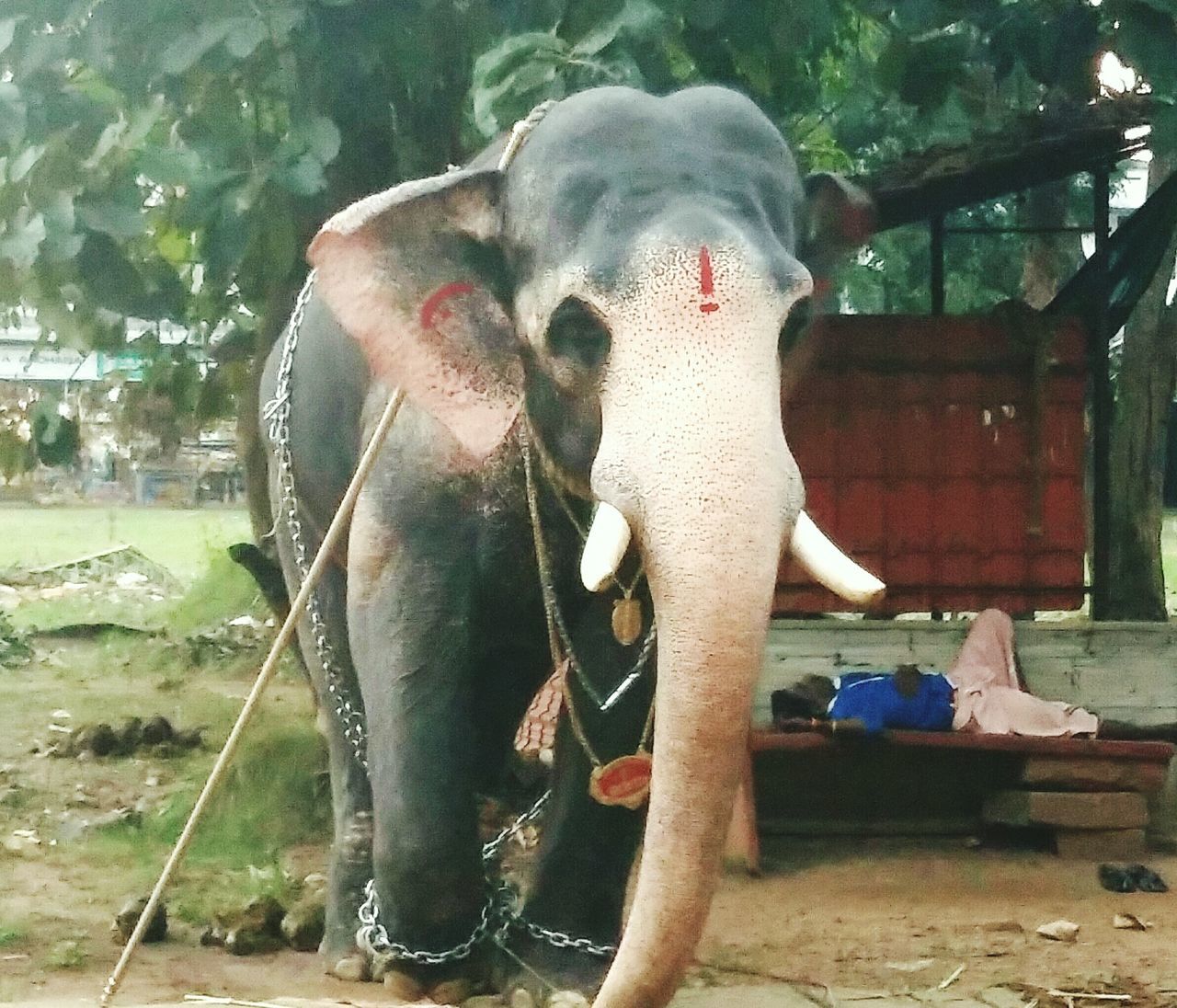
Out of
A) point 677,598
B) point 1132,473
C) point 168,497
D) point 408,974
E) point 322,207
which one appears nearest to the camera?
point 677,598

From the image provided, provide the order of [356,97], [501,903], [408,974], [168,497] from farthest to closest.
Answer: [168,497] → [356,97] → [501,903] → [408,974]

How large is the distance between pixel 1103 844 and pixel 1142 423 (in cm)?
334

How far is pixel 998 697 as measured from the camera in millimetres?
7102

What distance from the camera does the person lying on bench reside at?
22.4 ft

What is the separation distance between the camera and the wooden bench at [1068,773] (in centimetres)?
671

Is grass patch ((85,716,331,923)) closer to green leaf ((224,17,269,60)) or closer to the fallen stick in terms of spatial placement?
the fallen stick

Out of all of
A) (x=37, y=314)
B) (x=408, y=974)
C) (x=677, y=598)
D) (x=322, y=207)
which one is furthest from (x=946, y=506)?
(x=677, y=598)

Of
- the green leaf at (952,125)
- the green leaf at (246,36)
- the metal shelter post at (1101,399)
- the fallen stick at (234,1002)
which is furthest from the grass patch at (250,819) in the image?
the green leaf at (952,125)

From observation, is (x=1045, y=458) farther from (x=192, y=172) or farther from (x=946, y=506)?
(x=192, y=172)

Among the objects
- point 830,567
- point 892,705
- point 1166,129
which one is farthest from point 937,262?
point 830,567

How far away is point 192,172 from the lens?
15.3 feet

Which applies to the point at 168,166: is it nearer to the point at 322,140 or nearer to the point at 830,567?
the point at 322,140

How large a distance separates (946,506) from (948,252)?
6713 millimetres

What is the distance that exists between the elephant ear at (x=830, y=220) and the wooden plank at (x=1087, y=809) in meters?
3.54
